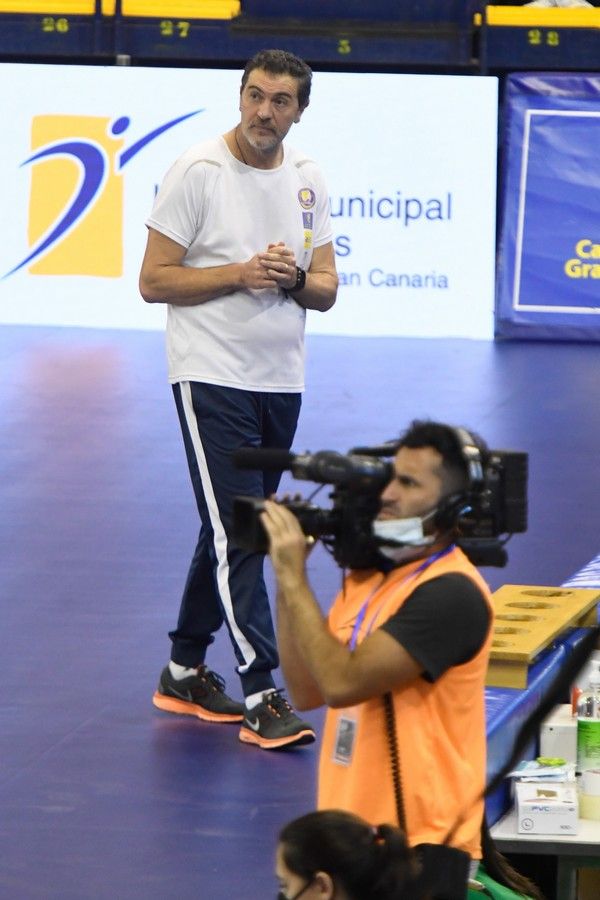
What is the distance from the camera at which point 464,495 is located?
2.62 meters

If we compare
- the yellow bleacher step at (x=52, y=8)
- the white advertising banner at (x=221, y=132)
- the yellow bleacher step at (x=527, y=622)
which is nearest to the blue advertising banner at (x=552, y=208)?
the white advertising banner at (x=221, y=132)

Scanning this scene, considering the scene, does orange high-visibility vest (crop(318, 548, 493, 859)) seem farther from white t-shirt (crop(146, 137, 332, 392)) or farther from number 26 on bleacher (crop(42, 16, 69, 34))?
number 26 on bleacher (crop(42, 16, 69, 34))

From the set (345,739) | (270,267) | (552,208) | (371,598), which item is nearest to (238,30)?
(552,208)

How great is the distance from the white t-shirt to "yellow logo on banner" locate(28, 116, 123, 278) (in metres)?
7.27

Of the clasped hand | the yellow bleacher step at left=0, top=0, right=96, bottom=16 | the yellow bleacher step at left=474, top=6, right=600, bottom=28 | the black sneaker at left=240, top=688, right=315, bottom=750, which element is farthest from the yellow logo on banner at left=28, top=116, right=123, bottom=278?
the black sneaker at left=240, top=688, right=315, bottom=750

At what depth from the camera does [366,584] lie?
2.73 m

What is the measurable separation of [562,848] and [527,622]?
1000mm

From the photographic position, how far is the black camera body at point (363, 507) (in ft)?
8.48

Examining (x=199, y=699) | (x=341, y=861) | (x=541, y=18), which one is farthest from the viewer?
(x=541, y=18)

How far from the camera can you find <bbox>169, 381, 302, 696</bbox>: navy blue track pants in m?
4.43

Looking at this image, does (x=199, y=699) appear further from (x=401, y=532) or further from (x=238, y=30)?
(x=238, y=30)

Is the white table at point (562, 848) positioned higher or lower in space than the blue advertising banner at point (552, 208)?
lower

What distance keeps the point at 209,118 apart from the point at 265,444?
24.8 ft

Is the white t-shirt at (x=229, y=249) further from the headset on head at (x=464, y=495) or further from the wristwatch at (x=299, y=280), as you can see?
the headset on head at (x=464, y=495)
